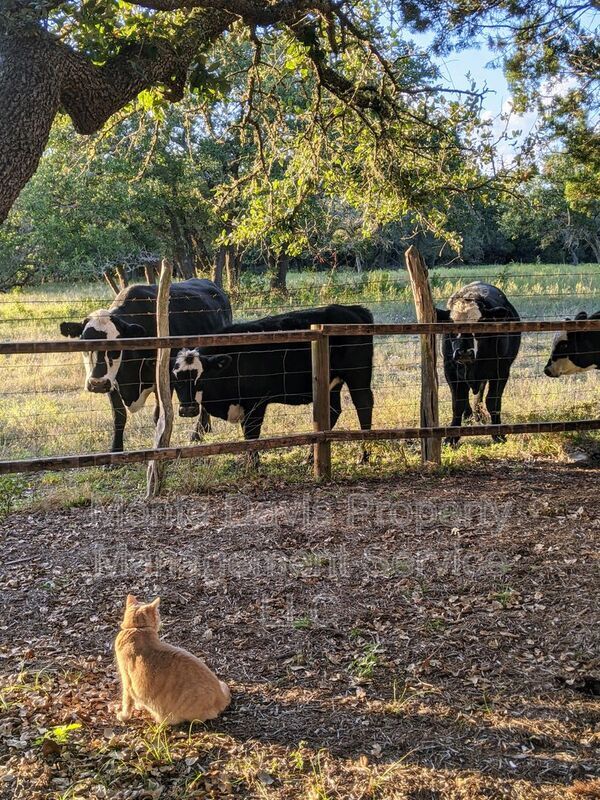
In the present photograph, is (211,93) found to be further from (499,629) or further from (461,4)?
(499,629)

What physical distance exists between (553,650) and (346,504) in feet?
9.49

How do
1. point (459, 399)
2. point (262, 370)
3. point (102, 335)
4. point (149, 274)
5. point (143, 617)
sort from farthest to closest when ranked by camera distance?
point (149, 274) < point (459, 399) < point (262, 370) < point (102, 335) < point (143, 617)

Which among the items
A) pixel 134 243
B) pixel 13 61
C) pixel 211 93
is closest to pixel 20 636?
pixel 13 61

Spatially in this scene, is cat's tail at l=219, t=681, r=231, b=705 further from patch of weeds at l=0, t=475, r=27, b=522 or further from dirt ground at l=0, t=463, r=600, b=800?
patch of weeds at l=0, t=475, r=27, b=522

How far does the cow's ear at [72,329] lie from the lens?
28.7 feet

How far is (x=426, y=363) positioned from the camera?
8297mm

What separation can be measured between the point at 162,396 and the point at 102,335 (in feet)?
5.76

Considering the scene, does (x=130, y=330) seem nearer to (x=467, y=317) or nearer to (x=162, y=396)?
(x=162, y=396)

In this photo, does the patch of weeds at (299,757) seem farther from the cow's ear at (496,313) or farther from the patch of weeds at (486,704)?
the cow's ear at (496,313)

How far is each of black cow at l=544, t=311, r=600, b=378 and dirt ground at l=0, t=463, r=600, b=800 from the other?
3.11m

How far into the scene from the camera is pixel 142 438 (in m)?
9.53

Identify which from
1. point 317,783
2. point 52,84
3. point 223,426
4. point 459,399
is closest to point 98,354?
point 223,426

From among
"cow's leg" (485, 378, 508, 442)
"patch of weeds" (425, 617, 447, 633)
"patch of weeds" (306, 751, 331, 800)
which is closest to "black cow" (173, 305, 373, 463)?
"cow's leg" (485, 378, 508, 442)

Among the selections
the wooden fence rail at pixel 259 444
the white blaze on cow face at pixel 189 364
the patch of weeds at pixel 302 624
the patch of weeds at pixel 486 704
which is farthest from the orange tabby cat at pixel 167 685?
the white blaze on cow face at pixel 189 364
